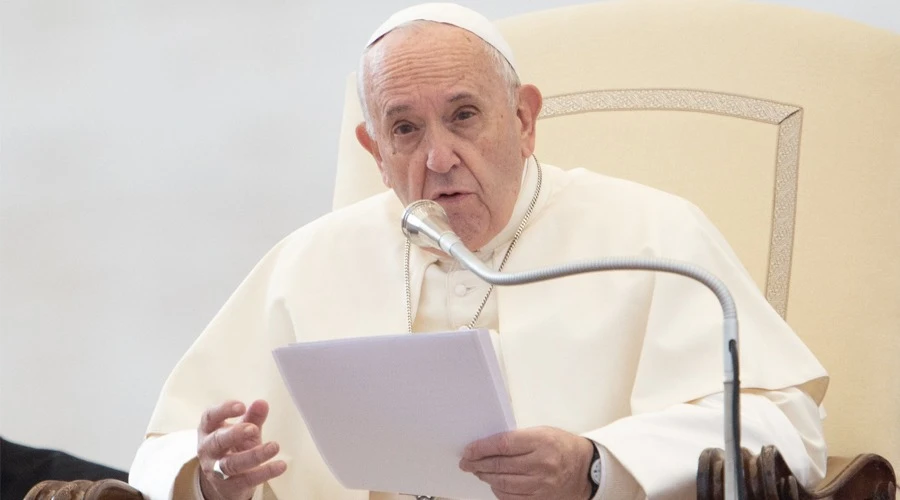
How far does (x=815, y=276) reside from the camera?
10.2 ft

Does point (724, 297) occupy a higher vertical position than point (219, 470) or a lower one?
higher

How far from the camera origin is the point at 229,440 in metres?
2.50

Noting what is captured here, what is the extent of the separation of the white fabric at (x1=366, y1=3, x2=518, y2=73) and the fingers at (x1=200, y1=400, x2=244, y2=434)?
98 cm

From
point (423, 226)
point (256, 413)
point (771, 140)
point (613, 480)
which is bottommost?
point (613, 480)

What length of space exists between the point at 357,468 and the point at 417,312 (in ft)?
2.22

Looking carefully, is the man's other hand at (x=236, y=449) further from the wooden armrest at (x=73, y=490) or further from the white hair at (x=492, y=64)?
the white hair at (x=492, y=64)

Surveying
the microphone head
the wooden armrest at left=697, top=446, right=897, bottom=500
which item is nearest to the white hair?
Result: the microphone head

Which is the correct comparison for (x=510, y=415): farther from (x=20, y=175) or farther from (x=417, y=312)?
(x=20, y=175)

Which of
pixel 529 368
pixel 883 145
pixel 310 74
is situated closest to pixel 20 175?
pixel 310 74

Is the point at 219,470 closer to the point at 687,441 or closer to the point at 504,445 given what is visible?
the point at 504,445

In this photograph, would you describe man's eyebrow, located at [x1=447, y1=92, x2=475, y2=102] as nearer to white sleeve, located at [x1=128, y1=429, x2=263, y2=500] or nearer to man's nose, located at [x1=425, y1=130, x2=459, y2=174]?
man's nose, located at [x1=425, y1=130, x2=459, y2=174]

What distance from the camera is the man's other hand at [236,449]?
2.49 meters

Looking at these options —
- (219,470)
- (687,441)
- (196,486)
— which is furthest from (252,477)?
(687,441)

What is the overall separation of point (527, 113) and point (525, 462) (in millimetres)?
1070
